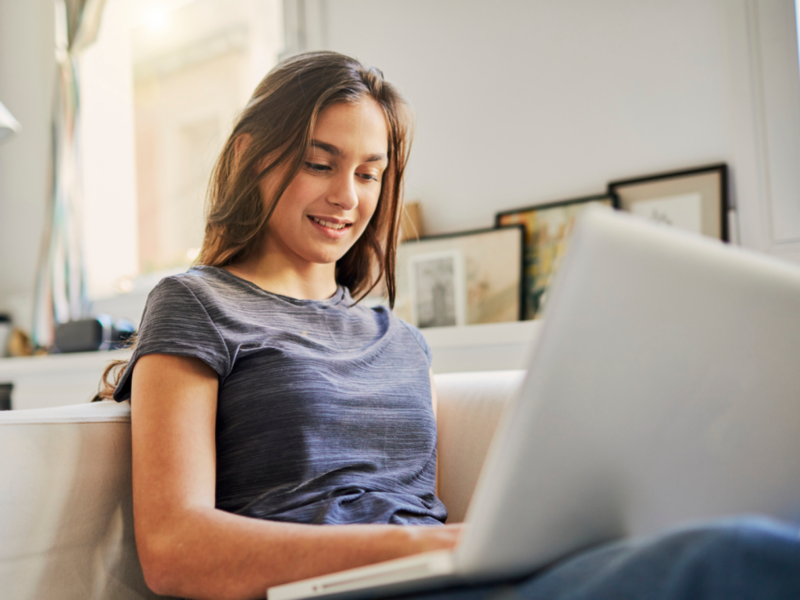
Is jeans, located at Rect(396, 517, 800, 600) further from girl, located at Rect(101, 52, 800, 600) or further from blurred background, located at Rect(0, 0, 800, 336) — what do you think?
blurred background, located at Rect(0, 0, 800, 336)

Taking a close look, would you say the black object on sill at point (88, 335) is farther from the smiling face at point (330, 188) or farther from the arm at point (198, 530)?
the arm at point (198, 530)

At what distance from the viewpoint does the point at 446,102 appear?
1976mm

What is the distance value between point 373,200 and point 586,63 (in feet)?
3.12

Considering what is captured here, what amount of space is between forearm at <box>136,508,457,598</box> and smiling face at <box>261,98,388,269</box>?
44 cm

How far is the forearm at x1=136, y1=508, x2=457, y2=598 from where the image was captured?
0.61 meters

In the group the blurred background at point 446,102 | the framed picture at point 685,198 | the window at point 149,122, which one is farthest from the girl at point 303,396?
the window at point 149,122

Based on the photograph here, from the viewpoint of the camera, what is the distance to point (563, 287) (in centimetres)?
39

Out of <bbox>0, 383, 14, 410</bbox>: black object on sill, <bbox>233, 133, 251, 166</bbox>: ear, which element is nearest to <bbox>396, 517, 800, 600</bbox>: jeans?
<bbox>233, 133, 251, 166</bbox>: ear

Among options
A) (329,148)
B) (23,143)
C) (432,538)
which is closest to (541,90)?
(329,148)

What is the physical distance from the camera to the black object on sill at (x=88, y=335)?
7.50 ft

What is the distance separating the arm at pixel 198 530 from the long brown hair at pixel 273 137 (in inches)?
8.1

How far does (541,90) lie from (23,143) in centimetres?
240

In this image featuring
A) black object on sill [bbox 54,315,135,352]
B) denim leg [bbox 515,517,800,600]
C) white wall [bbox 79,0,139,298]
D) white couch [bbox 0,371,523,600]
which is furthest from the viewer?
white wall [bbox 79,0,139,298]

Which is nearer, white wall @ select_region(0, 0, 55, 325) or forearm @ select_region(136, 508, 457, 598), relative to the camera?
forearm @ select_region(136, 508, 457, 598)
